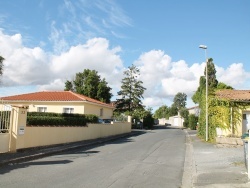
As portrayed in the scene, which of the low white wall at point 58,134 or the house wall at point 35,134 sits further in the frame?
the low white wall at point 58,134

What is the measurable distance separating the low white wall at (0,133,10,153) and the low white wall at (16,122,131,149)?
1.76ft

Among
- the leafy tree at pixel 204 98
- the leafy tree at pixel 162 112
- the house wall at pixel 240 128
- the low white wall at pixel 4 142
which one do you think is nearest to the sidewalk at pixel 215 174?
the low white wall at pixel 4 142

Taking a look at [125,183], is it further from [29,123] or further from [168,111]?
[168,111]

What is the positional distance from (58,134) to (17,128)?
4520 millimetres

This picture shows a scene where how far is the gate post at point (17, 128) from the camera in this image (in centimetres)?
1394

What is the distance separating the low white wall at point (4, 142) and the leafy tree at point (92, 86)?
4354cm

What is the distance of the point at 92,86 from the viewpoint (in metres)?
57.9

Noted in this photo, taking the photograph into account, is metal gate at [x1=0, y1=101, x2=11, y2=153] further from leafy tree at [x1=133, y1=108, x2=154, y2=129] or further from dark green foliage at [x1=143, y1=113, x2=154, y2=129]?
dark green foliage at [x1=143, y1=113, x2=154, y2=129]

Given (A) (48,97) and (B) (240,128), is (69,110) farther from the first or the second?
(B) (240,128)

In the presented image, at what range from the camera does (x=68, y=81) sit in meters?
64.5

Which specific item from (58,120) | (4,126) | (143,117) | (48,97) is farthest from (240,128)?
(143,117)

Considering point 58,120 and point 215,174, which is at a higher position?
point 58,120

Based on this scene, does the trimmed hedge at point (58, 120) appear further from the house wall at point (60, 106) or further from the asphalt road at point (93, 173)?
the house wall at point (60, 106)

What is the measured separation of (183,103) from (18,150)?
143 m
